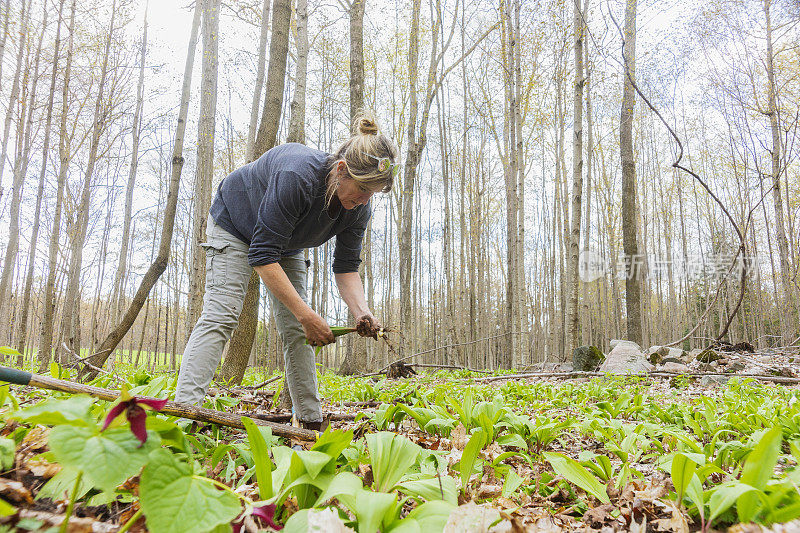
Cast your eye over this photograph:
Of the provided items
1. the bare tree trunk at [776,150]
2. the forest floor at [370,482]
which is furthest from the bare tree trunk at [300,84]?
the bare tree trunk at [776,150]

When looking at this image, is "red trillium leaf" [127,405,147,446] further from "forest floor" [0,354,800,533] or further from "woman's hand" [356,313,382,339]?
"woman's hand" [356,313,382,339]

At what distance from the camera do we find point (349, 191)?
6.57ft

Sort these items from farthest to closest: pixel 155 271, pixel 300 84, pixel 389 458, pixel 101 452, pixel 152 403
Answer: pixel 300 84 → pixel 155 271 → pixel 389 458 → pixel 152 403 → pixel 101 452

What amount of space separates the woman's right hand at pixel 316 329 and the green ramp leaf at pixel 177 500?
125cm

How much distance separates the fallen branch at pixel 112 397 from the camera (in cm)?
95

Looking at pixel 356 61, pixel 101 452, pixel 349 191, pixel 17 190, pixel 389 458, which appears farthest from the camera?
pixel 17 190

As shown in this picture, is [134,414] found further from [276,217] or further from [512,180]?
[512,180]

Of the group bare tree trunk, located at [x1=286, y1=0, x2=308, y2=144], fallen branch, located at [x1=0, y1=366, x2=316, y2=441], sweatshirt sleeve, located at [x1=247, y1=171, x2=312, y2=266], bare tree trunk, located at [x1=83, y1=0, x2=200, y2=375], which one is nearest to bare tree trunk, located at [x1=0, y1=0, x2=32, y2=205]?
bare tree trunk, located at [x1=83, y1=0, x2=200, y2=375]

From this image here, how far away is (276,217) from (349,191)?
1.23 ft

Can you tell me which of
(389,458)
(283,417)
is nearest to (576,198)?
(283,417)

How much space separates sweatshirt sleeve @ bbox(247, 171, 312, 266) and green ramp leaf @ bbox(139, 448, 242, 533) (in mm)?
1303

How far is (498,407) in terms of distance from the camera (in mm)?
2170

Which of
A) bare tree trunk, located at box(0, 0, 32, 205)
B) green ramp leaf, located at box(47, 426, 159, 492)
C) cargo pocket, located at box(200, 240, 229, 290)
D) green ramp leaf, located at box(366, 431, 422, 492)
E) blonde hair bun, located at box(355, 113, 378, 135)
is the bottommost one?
green ramp leaf, located at box(366, 431, 422, 492)

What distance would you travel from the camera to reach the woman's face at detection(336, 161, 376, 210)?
1963 mm
